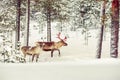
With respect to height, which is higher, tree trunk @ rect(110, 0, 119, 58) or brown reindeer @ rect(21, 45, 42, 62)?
tree trunk @ rect(110, 0, 119, 58)

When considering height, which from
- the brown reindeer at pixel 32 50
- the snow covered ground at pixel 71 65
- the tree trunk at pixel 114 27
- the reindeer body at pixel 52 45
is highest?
the tree trunk at pixel 114 27

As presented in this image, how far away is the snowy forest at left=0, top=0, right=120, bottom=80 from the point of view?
7.66 ft

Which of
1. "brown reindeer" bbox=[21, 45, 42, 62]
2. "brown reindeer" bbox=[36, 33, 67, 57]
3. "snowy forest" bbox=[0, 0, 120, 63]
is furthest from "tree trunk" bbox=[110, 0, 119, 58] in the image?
"brown reindeer" bbox=[21, 45, 42, 62]

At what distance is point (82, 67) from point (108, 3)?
687mm

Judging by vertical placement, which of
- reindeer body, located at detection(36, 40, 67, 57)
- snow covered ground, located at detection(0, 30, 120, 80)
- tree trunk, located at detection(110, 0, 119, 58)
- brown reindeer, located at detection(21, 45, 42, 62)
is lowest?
snow covered ground, located at detection(0, 30, 120, 80)

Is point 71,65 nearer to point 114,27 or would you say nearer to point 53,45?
point 53,45

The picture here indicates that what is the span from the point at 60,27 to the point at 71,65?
15.8 inches

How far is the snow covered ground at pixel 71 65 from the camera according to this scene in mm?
2369

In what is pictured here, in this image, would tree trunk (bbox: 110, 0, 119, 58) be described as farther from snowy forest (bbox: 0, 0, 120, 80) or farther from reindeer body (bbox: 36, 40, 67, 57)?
reindeer body (bbox: 36, 40, 67, 57)

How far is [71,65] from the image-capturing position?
2.44m

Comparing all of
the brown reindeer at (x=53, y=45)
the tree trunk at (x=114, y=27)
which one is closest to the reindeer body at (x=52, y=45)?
the brown reindeer at (x=53, y=45)

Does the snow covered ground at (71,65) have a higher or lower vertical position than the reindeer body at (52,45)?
lower

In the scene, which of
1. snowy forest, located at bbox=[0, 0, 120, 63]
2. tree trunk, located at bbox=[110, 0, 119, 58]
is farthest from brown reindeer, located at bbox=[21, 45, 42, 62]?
tree trunk, located at bbox=[110, 0, 119, 58]

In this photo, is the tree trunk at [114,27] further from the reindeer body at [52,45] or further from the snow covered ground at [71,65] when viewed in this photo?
the reindeer body at [52,45]
